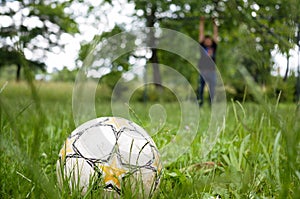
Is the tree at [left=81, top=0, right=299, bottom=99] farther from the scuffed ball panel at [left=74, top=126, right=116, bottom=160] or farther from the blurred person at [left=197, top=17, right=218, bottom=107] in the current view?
the scuffed ball panel at [left=74, top=126, right=116, bottom=160]

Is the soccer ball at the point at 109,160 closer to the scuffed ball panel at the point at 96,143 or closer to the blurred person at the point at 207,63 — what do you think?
the scuffed ball panel at the point at 96,143

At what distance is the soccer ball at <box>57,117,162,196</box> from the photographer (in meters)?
1.19

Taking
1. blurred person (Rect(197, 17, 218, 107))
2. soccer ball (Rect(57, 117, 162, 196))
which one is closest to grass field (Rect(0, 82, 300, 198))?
soccer ball (Rect(57, 117, 162, 196))

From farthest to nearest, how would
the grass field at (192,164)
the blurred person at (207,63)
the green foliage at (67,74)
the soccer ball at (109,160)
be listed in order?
the green foliage at (67,74)
the blurred person at (207,63)
the soccer ball at (109,160)
the grass field at (192,164)

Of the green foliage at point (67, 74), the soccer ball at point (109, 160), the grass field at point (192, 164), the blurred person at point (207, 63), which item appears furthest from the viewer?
the green foliage at point (67, 74)

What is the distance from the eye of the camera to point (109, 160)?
124 cm

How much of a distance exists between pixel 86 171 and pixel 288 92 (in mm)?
726

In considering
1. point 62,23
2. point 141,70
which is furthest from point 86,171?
point 62,23

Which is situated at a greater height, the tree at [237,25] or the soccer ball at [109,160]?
the tree at [237,25]

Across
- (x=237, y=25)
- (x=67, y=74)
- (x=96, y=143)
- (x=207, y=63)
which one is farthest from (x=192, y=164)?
(x=67, y=74)

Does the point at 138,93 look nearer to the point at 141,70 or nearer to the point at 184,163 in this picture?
the point at 141,70

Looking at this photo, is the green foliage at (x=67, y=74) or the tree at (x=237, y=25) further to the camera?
the green foliage at (x=67, y=74)

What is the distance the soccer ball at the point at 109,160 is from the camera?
3.91ft

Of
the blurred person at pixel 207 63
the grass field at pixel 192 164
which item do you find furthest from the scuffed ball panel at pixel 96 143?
the blurred person at pixel 207 63
